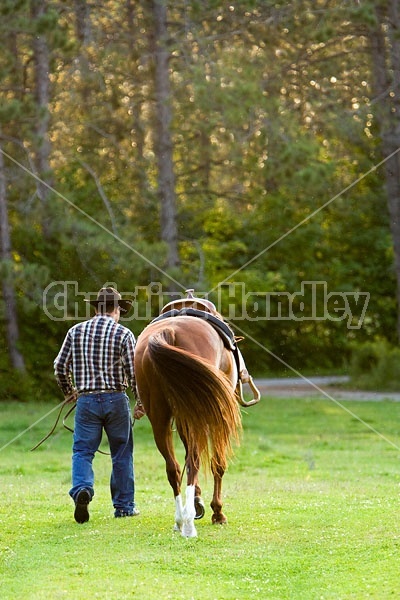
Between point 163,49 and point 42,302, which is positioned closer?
point 42,302

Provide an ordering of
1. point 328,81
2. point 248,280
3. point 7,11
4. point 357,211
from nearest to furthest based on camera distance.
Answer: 1. point 7,11
2. point 248,280
3. point 328,81
4. point 357,211

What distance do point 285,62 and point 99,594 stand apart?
24485 mm

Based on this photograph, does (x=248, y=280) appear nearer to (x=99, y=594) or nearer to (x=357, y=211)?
(x=357, y=211)

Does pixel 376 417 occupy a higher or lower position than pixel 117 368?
lower

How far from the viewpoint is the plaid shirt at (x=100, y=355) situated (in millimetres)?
8203

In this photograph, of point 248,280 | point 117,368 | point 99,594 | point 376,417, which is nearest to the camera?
point 99,594

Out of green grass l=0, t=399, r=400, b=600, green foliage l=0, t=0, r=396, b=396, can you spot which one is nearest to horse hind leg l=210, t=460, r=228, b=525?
green grass l=0, t=399, r=400, b=600

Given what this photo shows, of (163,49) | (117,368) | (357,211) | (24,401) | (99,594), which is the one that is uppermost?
(163,49)

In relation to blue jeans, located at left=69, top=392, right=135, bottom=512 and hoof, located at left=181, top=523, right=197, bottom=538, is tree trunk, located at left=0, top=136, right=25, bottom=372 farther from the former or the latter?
hoof, located at left=181, top=523, right=197, bottom=538

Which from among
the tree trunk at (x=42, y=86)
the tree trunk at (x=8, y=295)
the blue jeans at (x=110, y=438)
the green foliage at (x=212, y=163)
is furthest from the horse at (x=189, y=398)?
the tree trunk at (x=42, y=86)

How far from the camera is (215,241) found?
30984mm

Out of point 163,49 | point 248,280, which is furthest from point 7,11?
point 248,280

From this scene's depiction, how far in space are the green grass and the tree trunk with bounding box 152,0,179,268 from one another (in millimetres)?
10943

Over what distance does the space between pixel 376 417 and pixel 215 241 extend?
41.2 ft
